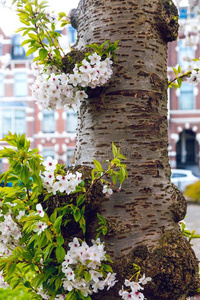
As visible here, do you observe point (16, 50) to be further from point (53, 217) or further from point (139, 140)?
point (53, 217)

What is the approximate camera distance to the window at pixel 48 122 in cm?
1587

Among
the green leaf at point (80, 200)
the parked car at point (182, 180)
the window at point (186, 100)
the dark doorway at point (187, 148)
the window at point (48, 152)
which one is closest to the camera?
the green leaf at point (80, 200)

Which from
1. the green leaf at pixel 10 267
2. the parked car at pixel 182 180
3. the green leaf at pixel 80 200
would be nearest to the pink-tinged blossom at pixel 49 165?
the green leaf at pixel 80 200

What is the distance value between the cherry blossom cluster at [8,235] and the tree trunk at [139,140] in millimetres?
386

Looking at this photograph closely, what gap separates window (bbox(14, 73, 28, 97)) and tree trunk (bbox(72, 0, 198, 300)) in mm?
14969

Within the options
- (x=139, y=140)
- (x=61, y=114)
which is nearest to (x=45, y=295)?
(x=139, y=140)

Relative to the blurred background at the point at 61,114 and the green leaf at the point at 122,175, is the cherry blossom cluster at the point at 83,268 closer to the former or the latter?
the green leaf at the point at 122,175

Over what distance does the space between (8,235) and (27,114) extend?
15108 mm

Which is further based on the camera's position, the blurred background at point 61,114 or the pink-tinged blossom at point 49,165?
the blurred background at point 61,114

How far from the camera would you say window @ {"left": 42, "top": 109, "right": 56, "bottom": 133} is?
1587 cm

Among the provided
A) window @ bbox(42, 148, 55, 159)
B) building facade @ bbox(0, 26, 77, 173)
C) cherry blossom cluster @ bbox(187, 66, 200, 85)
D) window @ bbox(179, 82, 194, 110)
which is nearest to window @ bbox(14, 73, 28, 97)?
building facade @ bbox(0, 26, 77, 173)

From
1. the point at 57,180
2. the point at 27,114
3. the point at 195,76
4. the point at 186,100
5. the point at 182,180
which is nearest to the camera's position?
the point at 57,180

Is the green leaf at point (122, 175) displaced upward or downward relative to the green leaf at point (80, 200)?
upward

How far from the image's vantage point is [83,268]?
1312 millimetres
